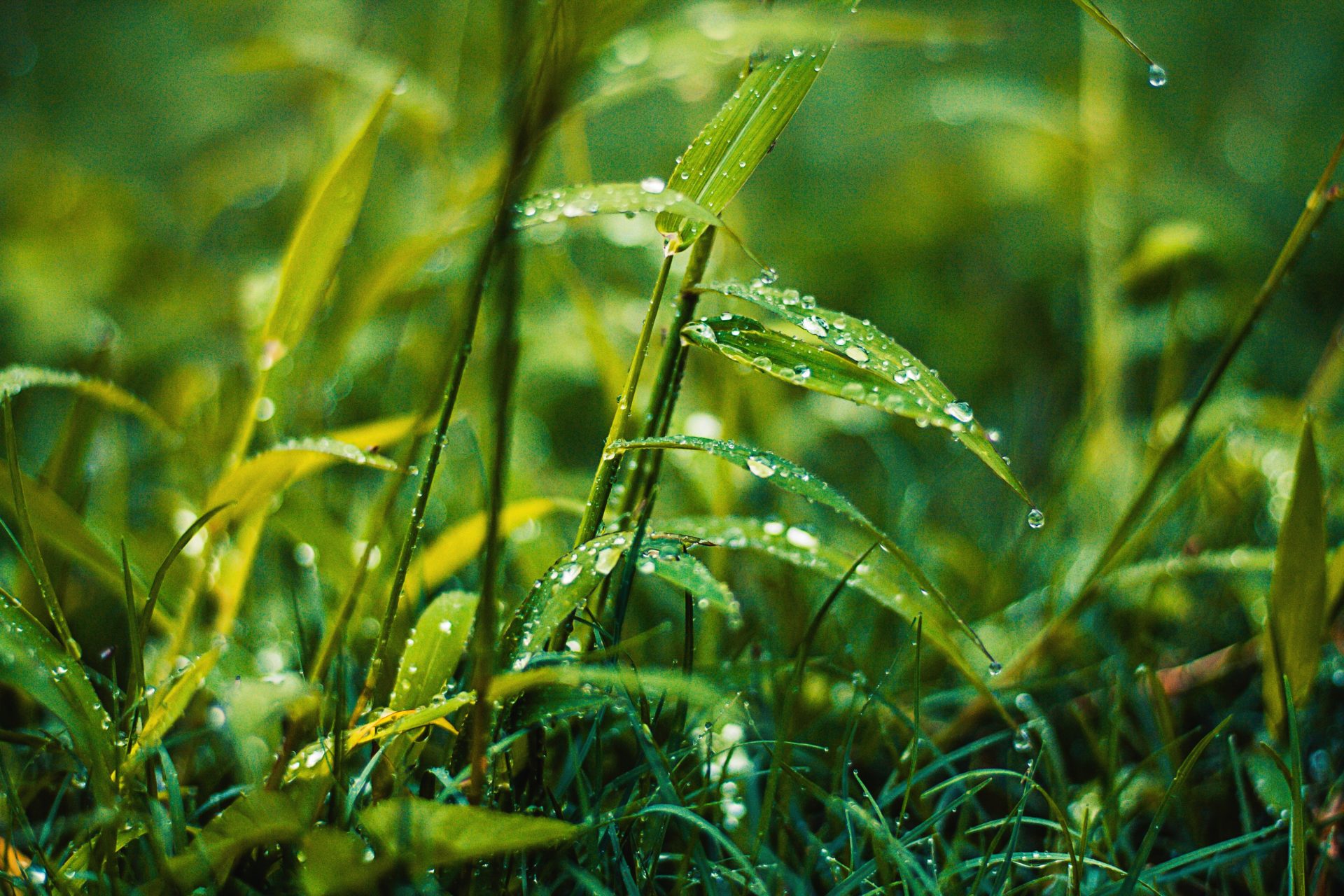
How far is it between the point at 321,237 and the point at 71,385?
0.20 metres

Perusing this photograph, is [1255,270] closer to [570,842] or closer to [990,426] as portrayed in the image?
[990,426]

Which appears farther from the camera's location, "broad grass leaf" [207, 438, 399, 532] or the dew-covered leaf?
"broad grass leaf" [207, 438, 399, 532]

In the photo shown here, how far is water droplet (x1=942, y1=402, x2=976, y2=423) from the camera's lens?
393 millimetres

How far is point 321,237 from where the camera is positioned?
62 cm

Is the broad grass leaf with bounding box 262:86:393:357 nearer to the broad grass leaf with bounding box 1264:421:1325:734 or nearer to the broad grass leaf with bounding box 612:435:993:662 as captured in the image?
the broad grass leaf with bounding box 612:435:993:662

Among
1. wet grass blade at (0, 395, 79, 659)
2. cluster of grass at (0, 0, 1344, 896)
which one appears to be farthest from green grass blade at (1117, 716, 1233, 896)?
wet grass blade at (0, 395, 79, 659)

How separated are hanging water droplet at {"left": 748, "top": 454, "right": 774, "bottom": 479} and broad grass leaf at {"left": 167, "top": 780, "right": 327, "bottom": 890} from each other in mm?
271

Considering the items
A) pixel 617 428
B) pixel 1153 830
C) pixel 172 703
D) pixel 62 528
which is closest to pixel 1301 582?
pixel 1153 830

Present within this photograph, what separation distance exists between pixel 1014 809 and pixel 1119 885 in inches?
2.8

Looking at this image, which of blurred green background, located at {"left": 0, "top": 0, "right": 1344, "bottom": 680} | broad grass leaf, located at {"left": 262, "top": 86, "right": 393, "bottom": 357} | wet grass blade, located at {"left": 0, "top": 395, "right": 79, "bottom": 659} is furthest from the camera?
blurred green background, located at {"left": 0, "top": 0, "right": 1344, "bottom": 680}

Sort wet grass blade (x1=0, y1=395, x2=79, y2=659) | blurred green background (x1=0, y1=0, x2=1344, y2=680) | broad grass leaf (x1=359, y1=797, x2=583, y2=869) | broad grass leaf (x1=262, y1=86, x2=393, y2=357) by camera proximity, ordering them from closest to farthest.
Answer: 1. broad grass leaf (x1=359, y1=797, x2=583, y2=869)
2. wet grass blade (x1=0, y1=395, x2=79, y2=659)
3. broad grass leaf (x1=262, y1=86, x2=393, y2=357)
4. blurred green background (x1=0, y1=0, x2=1344, y2=680)

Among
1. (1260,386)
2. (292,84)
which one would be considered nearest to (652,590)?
(1260,386)

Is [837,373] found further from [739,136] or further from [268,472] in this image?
[268,472]

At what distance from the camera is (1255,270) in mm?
1703
